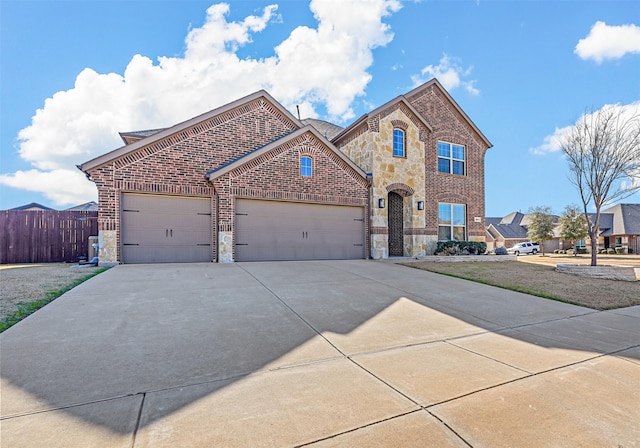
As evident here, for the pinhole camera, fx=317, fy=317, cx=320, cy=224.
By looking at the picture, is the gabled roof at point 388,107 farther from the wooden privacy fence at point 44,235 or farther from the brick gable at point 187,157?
the wooden privacy fence at point 44,235

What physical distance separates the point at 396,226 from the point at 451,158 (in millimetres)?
4930

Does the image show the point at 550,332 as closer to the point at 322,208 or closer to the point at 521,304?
the point at 521,304

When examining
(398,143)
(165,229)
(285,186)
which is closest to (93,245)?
(165,229)

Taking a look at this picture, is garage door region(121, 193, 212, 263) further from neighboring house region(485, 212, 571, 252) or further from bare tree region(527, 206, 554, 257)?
neighboring house region(485, 212, 571, 252)

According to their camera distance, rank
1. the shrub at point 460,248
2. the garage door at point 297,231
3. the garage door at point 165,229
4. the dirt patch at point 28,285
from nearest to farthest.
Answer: the dirt patch at point 28,285, the garage door at point 165,229, the garage door at point 297,231, the shrub at point 460,248

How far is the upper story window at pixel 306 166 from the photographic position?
40.2 ft

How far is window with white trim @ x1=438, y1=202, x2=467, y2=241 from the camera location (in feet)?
52.6

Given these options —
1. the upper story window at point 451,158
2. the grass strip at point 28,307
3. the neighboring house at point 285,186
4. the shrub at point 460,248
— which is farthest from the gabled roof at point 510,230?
the grass strip at point 28,307

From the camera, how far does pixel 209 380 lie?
113 inches

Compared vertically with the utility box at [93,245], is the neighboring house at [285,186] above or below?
above

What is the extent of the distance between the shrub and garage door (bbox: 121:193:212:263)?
1038cm

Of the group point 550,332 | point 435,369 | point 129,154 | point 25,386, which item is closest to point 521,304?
point 550,332

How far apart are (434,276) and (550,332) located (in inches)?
177

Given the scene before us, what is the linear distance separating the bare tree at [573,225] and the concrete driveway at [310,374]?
32092 millimetres
